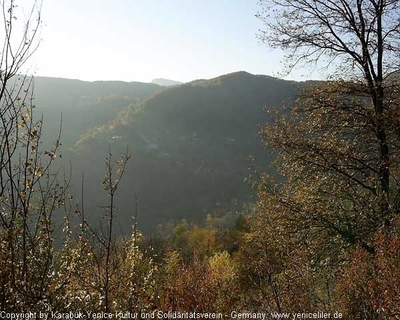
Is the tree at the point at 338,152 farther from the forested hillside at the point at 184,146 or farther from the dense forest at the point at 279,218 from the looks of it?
the forested hillside at the point at 184,146

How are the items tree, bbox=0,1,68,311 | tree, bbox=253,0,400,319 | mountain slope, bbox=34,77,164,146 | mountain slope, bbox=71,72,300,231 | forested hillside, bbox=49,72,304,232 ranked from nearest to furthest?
tree, bbox=0,1,68,311
tree, bbox=253,0,400,319
forested hillside, bbox=49,72,304,232
mountain slope, bbox=71,72,300,231
mountain slope, bbox=34,77,164,146

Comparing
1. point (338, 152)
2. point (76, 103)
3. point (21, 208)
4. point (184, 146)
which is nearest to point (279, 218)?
point (338, 152)

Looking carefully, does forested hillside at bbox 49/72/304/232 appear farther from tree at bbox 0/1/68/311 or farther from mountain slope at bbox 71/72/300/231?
tree at bbox 0/1/68/311

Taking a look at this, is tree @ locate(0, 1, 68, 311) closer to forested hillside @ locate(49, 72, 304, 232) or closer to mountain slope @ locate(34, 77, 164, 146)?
forested hillside @ locate(49, 72, 304, 232)

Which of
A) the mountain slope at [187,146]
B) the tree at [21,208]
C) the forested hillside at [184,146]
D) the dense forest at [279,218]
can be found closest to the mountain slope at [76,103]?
the forested hillside at [184,146]

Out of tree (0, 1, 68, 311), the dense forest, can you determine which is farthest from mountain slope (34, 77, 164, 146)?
tree (0, 1, 68, 311)

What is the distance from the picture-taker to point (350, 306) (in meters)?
7.15

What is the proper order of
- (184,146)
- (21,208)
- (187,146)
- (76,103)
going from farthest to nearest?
(76,103), (187,146), (184,146), (21,208)

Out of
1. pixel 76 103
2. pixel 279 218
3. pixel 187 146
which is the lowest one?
pixel 187 146

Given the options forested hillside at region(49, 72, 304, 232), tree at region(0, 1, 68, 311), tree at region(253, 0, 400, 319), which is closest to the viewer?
tree at region(0, 1, 68, 311)

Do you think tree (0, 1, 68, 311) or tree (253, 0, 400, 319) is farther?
tree (253, 0, 400, 319)

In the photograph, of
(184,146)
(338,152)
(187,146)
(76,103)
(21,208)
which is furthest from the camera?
(76,103)

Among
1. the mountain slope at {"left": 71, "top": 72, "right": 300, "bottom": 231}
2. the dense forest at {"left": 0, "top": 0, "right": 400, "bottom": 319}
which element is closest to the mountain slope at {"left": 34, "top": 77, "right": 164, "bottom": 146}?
the mountain slope at {"left": 71, "top": 72, "right": 300, "bottom": 231}

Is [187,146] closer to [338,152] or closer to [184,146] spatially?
[184,146]
